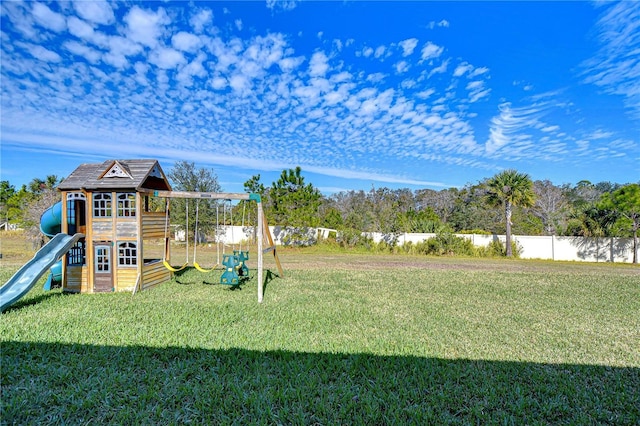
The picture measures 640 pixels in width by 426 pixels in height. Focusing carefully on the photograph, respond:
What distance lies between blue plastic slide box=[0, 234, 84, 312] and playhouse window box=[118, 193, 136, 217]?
1140mm

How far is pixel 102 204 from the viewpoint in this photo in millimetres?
7633

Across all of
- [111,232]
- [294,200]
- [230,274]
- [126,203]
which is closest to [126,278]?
[111,232]

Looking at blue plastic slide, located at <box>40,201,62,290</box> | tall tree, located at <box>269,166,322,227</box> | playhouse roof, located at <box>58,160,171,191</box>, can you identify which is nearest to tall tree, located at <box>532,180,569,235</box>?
tall tree, located at <box>269,166,322,227</box>

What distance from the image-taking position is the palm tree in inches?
677

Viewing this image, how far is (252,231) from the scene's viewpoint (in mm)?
21297

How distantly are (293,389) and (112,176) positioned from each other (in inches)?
291

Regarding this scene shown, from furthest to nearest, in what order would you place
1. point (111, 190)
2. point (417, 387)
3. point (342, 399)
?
point (111, 190), point (417, 387), point (342, 399)

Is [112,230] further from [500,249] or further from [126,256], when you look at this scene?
[500,249]

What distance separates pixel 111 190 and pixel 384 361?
763 centimetres

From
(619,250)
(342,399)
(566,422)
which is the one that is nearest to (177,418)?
(342,399)

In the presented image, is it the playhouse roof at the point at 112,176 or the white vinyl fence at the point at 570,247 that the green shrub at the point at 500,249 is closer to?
the white vinyl fence at the point at 570,247

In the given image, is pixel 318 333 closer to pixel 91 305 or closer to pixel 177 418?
pixel 177 418

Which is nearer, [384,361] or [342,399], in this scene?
[342,399]

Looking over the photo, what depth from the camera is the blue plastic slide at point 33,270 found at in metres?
5.91
